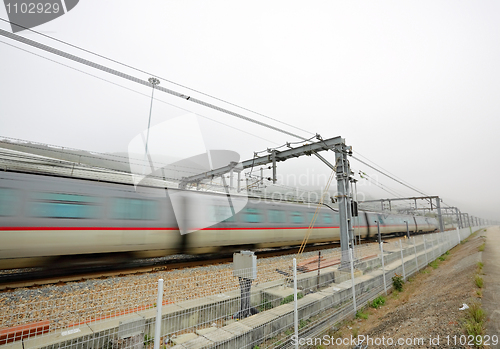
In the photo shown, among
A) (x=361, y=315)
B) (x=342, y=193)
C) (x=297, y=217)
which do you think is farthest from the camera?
(x=297, y=217)

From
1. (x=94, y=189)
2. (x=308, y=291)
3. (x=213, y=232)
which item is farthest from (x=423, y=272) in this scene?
(x=94, y=189)

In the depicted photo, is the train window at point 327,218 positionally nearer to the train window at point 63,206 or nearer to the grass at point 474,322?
the grass at point 474,322

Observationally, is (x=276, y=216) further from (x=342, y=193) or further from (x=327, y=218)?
(x=327, y=218)

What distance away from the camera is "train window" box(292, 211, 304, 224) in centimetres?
1372

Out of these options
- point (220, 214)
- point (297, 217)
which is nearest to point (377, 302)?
point (220, 214)

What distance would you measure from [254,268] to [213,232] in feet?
16.3

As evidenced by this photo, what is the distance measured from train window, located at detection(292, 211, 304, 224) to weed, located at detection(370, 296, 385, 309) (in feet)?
21.0

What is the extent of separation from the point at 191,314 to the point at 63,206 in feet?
15.4

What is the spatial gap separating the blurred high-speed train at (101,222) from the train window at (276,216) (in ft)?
1.48

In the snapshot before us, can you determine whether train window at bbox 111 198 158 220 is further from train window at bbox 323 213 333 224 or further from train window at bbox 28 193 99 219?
train window at bbox 323 213 333 224

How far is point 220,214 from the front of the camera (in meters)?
10.6

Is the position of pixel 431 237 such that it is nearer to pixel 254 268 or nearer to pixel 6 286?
pixel 254 268

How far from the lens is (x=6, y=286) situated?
21.6ft

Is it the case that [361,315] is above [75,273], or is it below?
below
